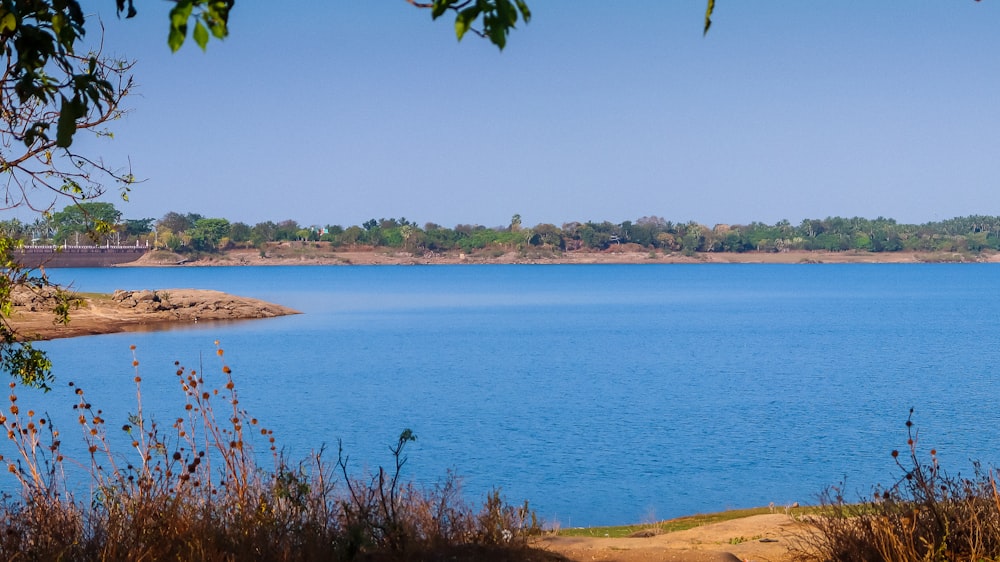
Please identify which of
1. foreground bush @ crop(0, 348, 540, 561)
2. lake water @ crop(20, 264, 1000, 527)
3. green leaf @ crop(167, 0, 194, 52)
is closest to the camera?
green leaf @ crop(167, 0, 194, 52)

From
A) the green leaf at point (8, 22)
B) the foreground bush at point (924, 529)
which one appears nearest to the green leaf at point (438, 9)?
the green leaf at point (8, 22)

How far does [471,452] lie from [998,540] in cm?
2115

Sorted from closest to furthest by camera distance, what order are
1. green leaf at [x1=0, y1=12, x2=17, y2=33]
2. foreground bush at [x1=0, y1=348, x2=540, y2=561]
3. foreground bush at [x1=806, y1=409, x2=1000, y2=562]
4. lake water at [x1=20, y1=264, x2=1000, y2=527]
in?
green leaf at [x1=0, y1=12, x2=17, y2=33]
foreground bush at [x1=0, y1=348, x2=540, y2=561]
foreground bush at [x1=806, y1=409, x2=1000, y2=562]
lake water at [x1=20, y1=264, x2=1000, y2=527]

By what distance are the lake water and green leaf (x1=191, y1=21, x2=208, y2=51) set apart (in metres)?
13.7

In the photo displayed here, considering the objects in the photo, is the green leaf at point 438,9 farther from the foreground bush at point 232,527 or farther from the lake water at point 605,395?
the lake water at point 605,395

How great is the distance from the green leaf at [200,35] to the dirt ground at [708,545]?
603 centimetres

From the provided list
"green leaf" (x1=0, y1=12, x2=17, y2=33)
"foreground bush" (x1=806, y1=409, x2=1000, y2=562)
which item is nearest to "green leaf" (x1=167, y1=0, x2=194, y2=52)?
"green leaf" (x1=0, y1=12, x2=17, y2=33)

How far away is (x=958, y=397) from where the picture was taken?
126 feet

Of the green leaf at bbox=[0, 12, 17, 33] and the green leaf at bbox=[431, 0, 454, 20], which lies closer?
the green leaf at bbox=[431, 0, 454, 20]

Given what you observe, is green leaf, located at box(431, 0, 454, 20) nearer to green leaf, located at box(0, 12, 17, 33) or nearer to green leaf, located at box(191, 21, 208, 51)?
green leaf, located at box(191, 21, 208, 51)

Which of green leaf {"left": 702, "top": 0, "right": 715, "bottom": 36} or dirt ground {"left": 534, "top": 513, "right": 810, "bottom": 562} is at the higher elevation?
green leaf {"left": 702, "top": 0, "right": 715, "bottom": 36}

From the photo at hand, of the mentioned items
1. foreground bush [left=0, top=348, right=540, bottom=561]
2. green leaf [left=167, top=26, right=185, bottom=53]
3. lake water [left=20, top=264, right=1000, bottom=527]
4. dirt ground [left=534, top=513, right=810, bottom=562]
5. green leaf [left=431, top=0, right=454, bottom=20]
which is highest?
green leaf [left=431, top=0, right=454, bottom=20]

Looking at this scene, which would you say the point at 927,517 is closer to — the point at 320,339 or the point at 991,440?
the point at 991,440

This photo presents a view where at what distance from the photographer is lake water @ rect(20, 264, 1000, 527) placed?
83.1 ft
